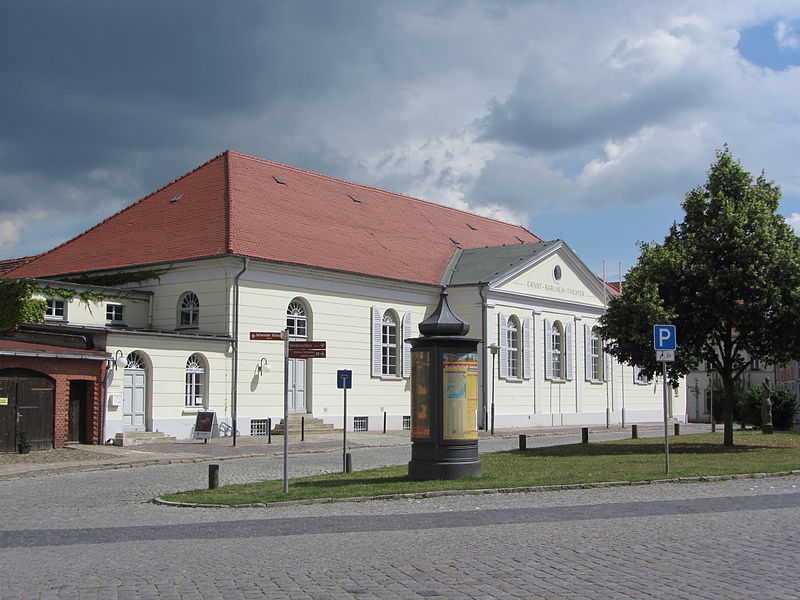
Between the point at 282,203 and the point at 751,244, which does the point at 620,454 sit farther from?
the point at 282,203

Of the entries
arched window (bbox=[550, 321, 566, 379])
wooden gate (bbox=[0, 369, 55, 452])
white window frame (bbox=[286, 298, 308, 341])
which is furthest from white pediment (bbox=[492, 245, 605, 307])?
wooden gate (bbox=[0, 369, 55, 452])

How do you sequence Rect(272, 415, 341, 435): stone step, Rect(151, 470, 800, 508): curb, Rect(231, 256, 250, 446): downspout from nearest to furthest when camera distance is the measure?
Rect(151, 470, 800, 508): curb
Rect(231, 256, 250, 446): downspout
Rect(272, 415, 341, 435): stone step

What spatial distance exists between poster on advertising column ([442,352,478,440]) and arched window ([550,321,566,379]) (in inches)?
1126

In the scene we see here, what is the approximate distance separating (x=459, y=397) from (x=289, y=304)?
57.6 feet

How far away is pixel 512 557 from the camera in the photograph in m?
9.73

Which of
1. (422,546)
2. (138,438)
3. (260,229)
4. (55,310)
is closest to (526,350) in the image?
(260,229)

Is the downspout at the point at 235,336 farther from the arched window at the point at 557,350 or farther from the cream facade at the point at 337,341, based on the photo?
the arched window at the point at 557,350

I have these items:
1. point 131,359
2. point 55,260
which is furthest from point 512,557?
point 55,260

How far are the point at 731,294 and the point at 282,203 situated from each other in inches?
742

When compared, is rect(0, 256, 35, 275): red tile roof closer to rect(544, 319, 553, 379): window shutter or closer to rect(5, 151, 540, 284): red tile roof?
rect(5, 151, 540, 284): red tile roof

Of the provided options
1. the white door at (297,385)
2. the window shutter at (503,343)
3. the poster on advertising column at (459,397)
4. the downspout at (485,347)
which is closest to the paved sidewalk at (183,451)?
the white door at (297,385)

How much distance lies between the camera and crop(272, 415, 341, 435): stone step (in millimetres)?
32631

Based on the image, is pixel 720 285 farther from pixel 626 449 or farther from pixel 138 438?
pixel 138 438

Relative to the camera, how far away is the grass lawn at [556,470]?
1592 centimetres
